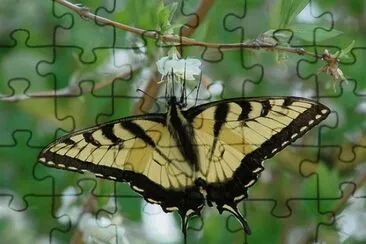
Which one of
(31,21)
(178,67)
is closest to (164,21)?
(178,67)

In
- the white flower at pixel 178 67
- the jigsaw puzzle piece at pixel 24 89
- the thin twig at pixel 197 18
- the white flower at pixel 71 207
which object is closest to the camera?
the white flower at pixel 178 67

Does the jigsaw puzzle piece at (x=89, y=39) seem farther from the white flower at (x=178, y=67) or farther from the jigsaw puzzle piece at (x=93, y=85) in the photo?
the white flower at (x=178, y=67)

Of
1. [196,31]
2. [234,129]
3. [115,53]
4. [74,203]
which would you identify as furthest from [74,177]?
[234,129]

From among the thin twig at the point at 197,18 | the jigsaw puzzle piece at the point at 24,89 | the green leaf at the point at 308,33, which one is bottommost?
the jigsaw puzzle piece at the point at 24,89

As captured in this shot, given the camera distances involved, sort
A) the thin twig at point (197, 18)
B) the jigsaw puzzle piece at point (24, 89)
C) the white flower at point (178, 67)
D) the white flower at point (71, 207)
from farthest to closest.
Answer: the jigsaw puzzle piece at point (24, 89) → the white flower at point (71, 207) → the thin twig at point (197, 18) → the white flower at point (178, 67)

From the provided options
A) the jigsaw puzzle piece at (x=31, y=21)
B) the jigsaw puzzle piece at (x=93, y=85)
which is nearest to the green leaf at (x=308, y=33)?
the jigsaw puzzle piece at (x=93, y=85)

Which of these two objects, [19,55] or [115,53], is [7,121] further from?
[115,53]

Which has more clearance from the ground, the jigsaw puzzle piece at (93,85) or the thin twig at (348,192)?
the jigsaw puzzle piece at (93,85)
